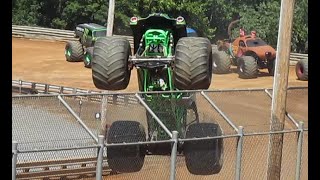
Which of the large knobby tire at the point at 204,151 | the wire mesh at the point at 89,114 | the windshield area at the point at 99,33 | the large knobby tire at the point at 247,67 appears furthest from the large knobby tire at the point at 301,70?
the large knobby tire at the point at 204,151

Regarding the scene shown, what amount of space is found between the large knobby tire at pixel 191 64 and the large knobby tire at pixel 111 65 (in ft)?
2.43

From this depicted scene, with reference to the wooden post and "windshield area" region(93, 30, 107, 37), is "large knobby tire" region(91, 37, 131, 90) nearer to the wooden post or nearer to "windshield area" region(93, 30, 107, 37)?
the wooden post

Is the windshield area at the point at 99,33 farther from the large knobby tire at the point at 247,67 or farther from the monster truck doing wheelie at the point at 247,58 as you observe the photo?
the large knobby tire at the point at 247,67

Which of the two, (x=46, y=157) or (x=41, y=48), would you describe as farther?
(x=41, y=48)

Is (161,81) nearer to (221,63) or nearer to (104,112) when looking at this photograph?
(104,112)

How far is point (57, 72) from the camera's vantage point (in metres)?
36.7

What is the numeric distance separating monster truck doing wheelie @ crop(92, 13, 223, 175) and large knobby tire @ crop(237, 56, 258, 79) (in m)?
20.4

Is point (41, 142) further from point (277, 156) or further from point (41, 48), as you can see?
point (41, 48)

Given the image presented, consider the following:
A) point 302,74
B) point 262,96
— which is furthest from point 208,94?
point 302,74

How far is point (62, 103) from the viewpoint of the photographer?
913cm

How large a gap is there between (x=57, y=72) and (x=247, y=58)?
11429mm

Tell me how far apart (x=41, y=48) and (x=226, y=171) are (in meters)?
34.4

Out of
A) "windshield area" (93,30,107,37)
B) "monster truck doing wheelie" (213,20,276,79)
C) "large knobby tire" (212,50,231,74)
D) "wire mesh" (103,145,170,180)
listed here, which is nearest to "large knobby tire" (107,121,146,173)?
"wire mesh" (103,145,170,180)

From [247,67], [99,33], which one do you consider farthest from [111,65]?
[99,33]
